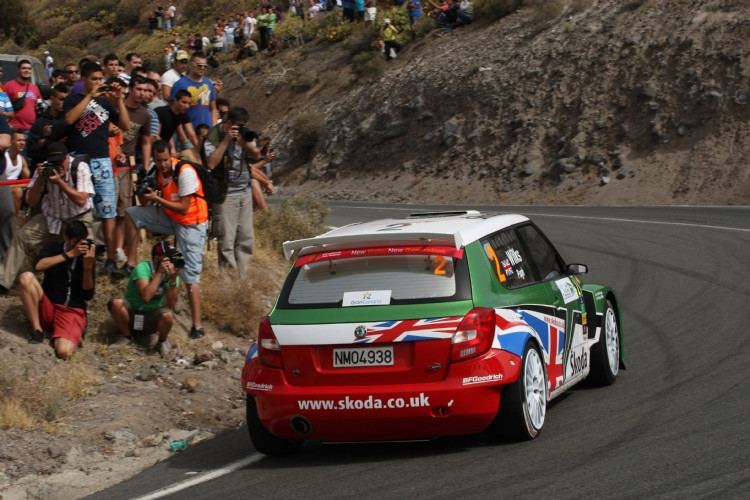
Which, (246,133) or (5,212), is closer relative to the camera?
(5,212)

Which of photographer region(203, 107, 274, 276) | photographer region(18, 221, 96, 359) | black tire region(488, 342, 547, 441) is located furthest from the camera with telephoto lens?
black tire region(488, 342, 547, 441)

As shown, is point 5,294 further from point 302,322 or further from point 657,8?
point 657,8

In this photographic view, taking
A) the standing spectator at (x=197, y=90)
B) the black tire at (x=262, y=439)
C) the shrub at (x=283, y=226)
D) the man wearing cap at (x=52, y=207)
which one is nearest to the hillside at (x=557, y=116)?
the shrub at (x=283, y=226)

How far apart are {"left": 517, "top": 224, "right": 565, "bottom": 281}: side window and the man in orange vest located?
13.1 feet

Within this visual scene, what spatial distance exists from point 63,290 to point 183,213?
149cm

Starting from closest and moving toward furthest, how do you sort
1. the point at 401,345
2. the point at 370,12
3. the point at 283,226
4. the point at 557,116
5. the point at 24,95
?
the point at 401,345
the point at 24,95
the point at 283,226
the point at 557,116
the point at 370,12

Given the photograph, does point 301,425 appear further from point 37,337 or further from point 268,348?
point 37,337

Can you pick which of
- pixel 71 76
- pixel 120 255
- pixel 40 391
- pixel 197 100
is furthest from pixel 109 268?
pixel 71 76

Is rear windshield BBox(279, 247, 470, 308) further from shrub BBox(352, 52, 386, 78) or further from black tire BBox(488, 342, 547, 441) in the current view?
shrub BBox(352, 52, 386, 78)

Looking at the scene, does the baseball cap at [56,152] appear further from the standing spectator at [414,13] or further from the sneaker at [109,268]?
the standing spectator at [414,13]

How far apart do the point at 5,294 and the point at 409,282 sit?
5.81 meters

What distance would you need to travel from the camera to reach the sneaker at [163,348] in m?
10.8

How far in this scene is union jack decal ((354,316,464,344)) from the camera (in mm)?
6941

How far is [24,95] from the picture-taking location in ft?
50.8
